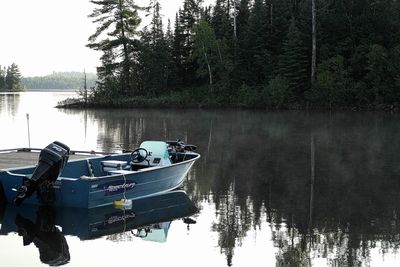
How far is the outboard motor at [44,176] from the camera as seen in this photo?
10.3 metres

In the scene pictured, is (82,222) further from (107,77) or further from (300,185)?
(107,77)

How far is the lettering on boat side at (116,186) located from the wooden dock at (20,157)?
329 centimetres

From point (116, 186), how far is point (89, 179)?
0.86 metres

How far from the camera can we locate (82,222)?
1001cm

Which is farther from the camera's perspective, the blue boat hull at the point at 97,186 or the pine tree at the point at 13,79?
the pine tree at the point at 13,79

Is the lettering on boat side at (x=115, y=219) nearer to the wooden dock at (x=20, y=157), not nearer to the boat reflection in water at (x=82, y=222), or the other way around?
the boat reflection in water at (x=82, y=222)

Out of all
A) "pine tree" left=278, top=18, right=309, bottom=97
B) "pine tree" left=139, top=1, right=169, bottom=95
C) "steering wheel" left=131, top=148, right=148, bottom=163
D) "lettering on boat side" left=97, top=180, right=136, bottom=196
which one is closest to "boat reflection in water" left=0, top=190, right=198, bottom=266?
"lettering on boat side" left=97, top=180, right=136, bottom=196

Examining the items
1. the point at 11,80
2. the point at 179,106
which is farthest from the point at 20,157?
the point at 11,80

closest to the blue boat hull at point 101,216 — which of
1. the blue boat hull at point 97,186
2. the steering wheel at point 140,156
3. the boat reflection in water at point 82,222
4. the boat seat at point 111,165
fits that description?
the boat reflection in water at point 82,222

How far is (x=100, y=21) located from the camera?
181 feet

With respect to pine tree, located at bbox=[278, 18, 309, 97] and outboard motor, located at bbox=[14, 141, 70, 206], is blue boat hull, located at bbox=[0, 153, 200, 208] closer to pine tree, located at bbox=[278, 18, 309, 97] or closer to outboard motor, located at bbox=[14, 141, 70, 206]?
outboard motor, located at bbox=[14, 141, 70, 206]

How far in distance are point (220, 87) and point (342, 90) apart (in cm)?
1178

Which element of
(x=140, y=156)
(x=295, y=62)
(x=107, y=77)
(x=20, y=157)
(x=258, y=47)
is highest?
(x=258, y=47)

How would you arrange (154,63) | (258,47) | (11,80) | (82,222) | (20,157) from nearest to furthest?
(82,222), (20,157), (258,47), (154,63), (11,80)
